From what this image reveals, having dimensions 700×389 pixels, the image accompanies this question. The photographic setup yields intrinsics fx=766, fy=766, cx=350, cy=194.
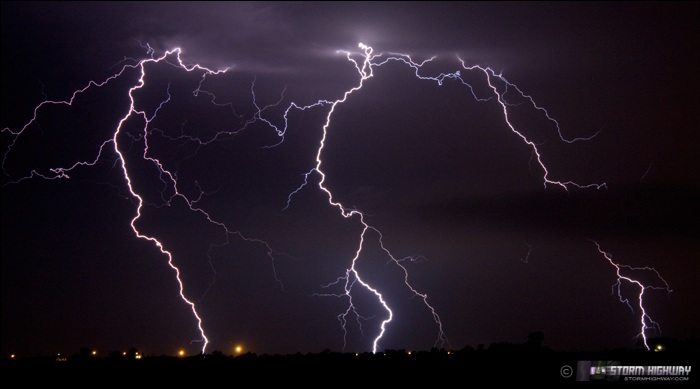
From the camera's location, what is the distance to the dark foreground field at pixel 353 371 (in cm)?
1002

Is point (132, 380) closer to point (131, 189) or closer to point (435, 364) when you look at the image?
point (435, 364)

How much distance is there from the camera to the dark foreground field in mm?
10023

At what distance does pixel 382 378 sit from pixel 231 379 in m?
2.05

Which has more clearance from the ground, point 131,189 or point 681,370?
point 131,189

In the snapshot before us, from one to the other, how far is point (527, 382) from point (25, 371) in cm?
685

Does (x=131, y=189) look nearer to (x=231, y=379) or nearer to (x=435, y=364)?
(x=231, y=379)

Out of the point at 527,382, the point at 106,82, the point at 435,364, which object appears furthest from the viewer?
the point at 106,82

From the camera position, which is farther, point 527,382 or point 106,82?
point 106,82

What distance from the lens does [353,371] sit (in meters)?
10.6

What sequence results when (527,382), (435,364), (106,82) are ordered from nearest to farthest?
(527,382) < (435,364) < (106,82)

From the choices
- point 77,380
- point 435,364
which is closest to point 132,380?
point 77,380

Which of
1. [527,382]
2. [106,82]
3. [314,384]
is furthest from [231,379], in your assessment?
[106,82]

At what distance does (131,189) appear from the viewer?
709 inches

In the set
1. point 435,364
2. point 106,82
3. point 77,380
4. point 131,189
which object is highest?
point 106,82
